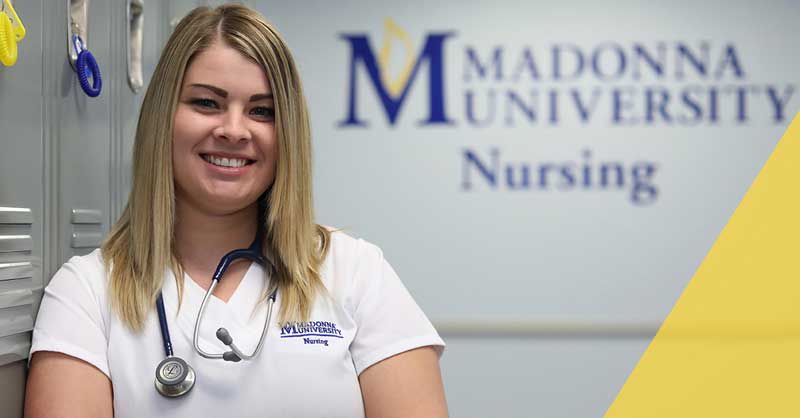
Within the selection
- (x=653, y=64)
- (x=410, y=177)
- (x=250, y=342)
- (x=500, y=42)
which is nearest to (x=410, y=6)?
(x=500, y=42)

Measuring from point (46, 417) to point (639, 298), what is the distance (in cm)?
222

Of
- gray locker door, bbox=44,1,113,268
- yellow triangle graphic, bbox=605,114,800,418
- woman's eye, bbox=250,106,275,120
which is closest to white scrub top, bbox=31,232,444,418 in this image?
gray locker door, bbox=44,1,113,268

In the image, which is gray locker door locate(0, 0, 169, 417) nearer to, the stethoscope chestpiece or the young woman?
the young woman

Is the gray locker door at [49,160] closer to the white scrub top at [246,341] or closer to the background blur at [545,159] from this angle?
the white scrub top at [246,341]

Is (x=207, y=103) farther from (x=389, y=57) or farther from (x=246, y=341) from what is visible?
(x=389, y=57)

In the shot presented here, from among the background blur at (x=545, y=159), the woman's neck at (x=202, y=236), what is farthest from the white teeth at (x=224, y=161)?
the background blur at (x=545, y=159)

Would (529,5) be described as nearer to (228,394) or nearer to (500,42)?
(500,42)

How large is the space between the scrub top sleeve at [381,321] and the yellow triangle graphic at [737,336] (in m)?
1.75

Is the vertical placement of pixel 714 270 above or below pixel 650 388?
above

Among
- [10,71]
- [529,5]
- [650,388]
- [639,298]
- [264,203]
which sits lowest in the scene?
[650,388]

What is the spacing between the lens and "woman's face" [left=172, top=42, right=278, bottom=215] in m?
1.27

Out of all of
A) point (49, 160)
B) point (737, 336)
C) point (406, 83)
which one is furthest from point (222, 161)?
point (737, 336)

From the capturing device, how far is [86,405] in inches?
45.6

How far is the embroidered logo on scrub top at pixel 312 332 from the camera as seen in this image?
4.18ft
